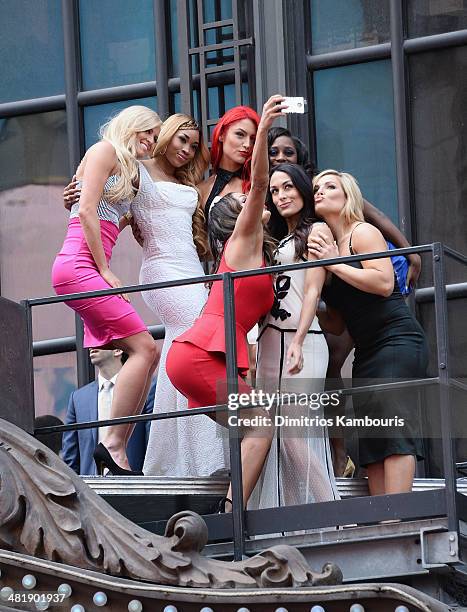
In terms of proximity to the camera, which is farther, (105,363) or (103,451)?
(105,363)

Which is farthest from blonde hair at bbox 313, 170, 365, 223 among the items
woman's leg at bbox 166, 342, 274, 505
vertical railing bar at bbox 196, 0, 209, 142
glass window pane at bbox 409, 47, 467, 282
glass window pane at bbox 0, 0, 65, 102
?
glass window pane at bbox 0, 0, 65, 102

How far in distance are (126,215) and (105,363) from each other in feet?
4.24

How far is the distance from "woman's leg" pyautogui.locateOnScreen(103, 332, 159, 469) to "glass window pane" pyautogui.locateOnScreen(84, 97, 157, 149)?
3.50 m

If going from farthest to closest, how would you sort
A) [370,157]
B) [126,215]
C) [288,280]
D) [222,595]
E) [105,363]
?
[370,157] → [105,363] → [126,215] → [288,280] → [222,595]

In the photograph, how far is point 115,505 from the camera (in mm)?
9961

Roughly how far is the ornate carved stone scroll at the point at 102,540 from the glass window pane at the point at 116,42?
16.1 ft

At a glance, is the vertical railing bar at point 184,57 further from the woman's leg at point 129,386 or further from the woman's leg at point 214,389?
the woman's leg at point 214,389

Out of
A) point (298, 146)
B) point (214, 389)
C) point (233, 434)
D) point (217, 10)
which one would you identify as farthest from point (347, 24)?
point (233, 434)

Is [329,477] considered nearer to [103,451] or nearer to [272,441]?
[272,441]

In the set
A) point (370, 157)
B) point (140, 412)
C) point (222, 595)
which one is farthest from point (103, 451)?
point (370, 157)

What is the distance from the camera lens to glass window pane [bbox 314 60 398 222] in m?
12.9

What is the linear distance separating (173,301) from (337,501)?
1703 mm

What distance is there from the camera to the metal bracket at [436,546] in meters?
9.22

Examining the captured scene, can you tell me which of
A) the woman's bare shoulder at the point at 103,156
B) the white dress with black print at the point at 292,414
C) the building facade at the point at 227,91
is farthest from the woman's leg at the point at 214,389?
the building facade at the point at 227,91
